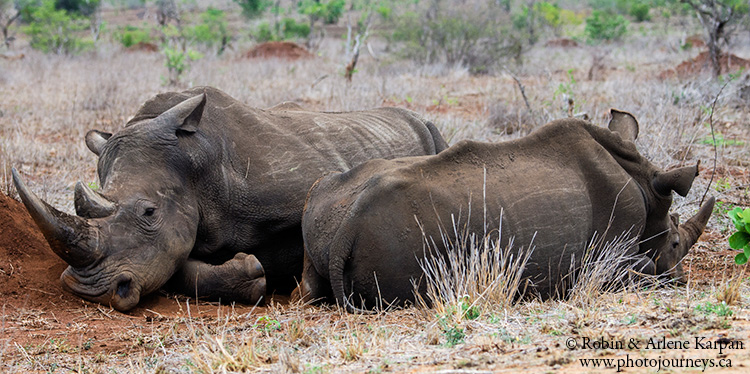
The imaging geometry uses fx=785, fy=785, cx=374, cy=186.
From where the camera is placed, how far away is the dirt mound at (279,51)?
90.5ft

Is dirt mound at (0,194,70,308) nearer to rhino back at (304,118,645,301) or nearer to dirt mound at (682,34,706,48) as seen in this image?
rhino back at (304,118,645,301)

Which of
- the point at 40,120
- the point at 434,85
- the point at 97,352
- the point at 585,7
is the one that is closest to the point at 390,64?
the point at 434,85

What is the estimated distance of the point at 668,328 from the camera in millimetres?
4172

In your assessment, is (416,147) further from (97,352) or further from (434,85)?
(434,85)

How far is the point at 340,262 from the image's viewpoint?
206 inches

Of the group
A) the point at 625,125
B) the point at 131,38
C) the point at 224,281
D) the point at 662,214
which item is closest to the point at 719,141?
the point at 625,125

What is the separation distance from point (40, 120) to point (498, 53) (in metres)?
12.6

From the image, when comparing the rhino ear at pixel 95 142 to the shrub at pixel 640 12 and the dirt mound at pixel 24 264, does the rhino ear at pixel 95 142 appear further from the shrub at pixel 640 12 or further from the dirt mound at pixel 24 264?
the shrub at pixel 640 12

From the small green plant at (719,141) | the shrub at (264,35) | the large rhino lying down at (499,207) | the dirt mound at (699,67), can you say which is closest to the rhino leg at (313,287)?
the large rhino lying down at (499,207)

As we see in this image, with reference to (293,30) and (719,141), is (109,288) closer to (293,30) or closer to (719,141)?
(719,141)

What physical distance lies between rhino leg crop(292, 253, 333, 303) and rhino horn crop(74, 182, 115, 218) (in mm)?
1445

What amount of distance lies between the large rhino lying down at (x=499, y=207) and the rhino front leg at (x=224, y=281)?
1.43 feet

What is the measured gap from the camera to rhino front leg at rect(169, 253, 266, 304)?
591 cm

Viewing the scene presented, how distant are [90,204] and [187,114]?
1046mm
